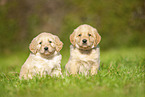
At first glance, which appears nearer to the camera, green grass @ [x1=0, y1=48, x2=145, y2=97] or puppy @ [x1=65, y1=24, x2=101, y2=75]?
green grass @ [x1=0, y1=48, x2=145, y2=97]

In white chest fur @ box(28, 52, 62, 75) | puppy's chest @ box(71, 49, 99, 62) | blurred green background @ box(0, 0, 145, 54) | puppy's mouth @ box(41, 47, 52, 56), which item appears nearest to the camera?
puppy's mouth @ box(41, 47, 52, 56)

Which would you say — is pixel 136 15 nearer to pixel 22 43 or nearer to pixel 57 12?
pixel 57 12

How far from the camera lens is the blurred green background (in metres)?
9.59

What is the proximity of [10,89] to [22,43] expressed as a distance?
7.15 metres

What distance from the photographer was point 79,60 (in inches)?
180

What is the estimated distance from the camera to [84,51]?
15.2ft

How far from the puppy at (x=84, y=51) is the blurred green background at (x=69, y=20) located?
4762mm

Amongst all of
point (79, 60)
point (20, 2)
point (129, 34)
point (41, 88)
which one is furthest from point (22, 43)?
point (41, 88)

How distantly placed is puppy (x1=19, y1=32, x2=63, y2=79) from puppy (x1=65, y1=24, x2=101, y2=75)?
0.41 metres

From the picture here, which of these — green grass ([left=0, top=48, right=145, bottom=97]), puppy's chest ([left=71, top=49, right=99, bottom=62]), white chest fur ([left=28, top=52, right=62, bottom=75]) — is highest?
puppy's chest ([left=71, top=49, right=99, bottom=62])

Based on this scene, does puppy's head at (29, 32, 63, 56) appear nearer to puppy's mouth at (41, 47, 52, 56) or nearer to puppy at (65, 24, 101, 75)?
puppy's mouth at (41, 47, 52, 56)

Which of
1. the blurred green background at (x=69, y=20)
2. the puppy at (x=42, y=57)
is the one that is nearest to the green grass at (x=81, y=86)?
the puppy at (x=42, y=57)

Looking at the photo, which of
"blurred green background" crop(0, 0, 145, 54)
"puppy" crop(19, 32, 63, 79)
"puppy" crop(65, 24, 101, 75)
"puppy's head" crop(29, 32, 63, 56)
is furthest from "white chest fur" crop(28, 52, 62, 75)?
"blurred green background" crop(0, 0, 145, 54)

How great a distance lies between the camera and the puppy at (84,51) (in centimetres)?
442
